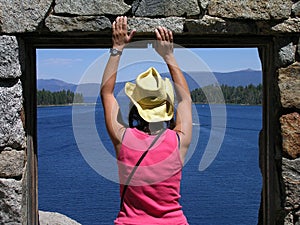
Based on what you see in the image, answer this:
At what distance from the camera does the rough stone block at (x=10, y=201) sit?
284 centimetres

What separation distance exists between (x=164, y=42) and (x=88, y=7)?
1.57 ft

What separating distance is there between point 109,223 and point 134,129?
509cm

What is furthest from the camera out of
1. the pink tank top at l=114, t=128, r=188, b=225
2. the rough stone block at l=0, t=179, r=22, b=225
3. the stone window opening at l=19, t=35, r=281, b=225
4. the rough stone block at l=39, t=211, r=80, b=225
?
the rough stone block at l=39, t=211, r=80, b=225

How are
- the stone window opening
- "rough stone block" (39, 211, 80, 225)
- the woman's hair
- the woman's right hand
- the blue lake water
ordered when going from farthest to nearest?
the blue lake water, "rough stone block" (39, 211, 80, 225), the stone window opening, the woman's right hand, the woman's hair

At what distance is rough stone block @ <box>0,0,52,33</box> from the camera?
2.84 meters

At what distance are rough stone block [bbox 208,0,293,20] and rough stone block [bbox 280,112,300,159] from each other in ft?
1.64

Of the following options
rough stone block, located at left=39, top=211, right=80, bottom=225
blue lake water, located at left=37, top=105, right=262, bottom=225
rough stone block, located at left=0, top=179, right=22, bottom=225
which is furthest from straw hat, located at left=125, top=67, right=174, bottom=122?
blue lake water, located at left=37, top=105, right=262, bottom=225

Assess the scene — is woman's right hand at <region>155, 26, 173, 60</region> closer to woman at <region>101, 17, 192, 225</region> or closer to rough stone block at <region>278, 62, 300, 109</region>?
woman at <region>101, 17, 192, 225</region>

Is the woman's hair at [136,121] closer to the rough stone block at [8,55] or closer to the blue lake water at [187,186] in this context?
the rough stone block at [8,55]

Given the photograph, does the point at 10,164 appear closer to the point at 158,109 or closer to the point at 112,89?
the point at 112,89

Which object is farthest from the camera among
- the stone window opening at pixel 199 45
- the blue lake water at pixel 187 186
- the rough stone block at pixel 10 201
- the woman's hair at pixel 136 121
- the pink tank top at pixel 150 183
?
the blue lake water at pixel 187 186

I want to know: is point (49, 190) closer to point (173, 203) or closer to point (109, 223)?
point (109, 223)

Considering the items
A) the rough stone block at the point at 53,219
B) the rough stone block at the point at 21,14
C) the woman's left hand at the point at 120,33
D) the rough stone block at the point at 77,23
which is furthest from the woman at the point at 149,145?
the rough stone block at the point at 53,219

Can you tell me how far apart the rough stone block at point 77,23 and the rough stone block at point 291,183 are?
1124 mm
